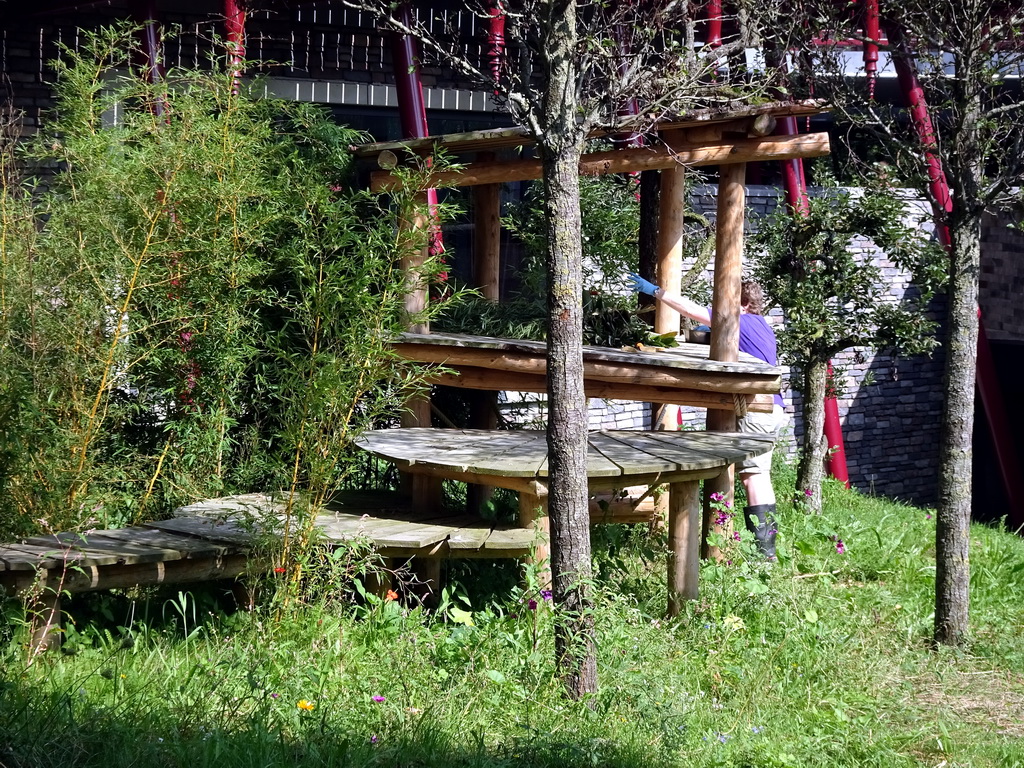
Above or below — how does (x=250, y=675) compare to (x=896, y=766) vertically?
above

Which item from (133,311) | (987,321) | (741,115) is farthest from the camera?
(987,321)

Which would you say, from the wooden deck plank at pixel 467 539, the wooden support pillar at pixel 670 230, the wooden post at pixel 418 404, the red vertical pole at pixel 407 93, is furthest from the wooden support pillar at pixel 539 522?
the red vertical pole at pixel 407 93

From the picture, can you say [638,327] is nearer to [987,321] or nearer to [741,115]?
[741,115]

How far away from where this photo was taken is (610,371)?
6.48 m

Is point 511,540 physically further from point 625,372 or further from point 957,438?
point 957,438

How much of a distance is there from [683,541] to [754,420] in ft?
5.87

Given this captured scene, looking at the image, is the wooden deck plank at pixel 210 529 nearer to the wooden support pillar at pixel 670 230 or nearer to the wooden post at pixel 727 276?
the wooden post at pixel 727 276

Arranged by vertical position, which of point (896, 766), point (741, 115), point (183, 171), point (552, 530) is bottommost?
point (896, 766)

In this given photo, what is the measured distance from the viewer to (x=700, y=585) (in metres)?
6.52

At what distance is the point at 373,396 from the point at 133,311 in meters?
1.54

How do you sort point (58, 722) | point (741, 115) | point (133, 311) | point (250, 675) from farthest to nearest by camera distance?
point (741, 115) < point (133, 311) < point (250, 675) < point (58, 722)

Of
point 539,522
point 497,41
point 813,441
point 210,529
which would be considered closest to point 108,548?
point 210,529

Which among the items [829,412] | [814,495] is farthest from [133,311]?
[829,412]

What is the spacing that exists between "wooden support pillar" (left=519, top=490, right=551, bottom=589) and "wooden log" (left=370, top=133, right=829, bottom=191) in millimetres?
1905
